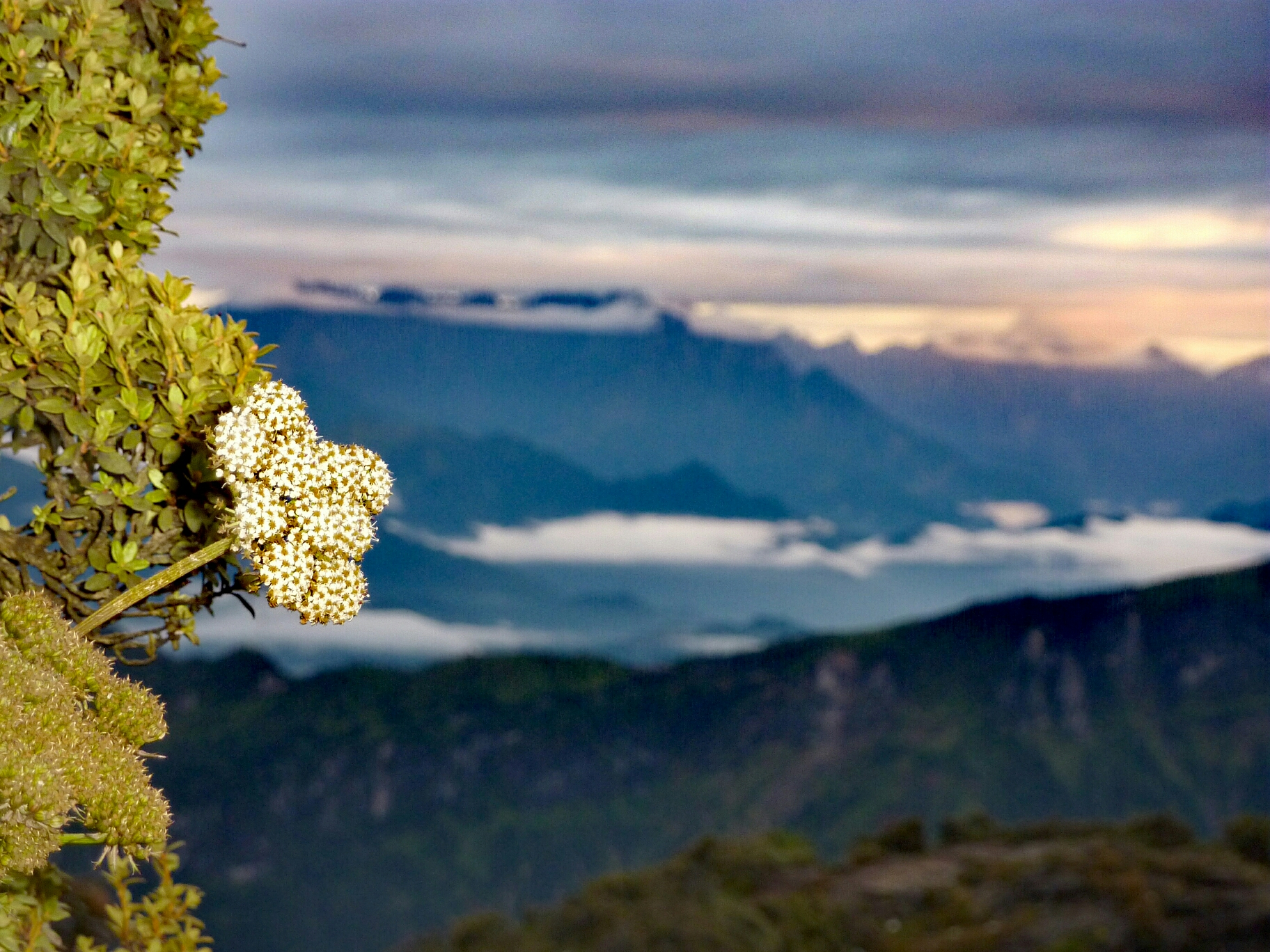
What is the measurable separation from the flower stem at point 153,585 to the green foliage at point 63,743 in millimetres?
283

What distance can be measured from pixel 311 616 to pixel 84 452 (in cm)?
242

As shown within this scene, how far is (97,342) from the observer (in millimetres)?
8500

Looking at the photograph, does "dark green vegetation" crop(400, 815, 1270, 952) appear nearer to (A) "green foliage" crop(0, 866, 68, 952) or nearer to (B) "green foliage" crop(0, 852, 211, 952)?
(B) "green foliage" crop(0, 852, 211, 952)

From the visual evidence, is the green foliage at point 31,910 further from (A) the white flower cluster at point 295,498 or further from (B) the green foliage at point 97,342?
(A) the white flower cluster at point 295,498

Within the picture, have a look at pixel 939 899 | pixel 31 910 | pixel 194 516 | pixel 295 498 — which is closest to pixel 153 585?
pixel 194 516

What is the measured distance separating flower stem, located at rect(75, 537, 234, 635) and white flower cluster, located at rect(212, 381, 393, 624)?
302 millimetres

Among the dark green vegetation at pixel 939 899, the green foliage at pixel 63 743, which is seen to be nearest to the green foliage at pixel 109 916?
the green foliage at pixel 63 743

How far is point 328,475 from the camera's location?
7.68 m

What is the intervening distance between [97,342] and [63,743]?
2.74 m

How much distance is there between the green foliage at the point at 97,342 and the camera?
8.55 metres

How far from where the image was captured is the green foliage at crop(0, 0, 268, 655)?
855 centimetres

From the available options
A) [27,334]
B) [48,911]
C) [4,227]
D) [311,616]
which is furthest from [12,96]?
[48,911]

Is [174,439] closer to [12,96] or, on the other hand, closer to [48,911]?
[12,96]

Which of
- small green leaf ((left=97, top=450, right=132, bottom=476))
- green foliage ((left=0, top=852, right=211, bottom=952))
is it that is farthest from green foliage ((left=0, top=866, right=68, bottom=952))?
small green leaf ((left=97, top=450, right=132, bottom=476))
